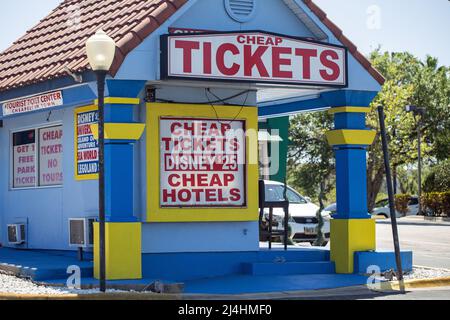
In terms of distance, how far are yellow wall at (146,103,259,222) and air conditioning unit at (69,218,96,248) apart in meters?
1.07

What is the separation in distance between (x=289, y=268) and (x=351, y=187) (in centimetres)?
192

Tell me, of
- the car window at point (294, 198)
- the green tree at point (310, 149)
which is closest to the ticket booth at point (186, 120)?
the car window at point (294, 198)

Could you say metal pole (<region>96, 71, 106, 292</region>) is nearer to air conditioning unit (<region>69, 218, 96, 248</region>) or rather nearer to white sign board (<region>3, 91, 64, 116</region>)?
air conditioning unit (<region>69, 218, 96, 248</region>)

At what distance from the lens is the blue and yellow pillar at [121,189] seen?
14906mm

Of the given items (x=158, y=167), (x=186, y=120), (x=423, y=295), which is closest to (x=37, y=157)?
(x=158, y=167)

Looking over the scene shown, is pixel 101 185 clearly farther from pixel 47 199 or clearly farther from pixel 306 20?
pixel 306 20

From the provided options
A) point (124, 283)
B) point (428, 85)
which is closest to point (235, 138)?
point (124, 283)

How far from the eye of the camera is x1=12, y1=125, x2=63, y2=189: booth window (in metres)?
18.3

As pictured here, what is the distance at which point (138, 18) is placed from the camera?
1580cm

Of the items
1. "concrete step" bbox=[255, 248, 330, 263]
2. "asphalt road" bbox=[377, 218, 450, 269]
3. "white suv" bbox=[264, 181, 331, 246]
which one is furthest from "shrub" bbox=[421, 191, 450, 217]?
"concrete step" bbox=[255, 248, 330, 263]

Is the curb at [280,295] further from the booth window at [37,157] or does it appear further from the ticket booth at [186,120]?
the booth window at [37,157]

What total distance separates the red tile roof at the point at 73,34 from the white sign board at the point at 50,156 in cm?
123

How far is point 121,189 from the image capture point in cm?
1510
